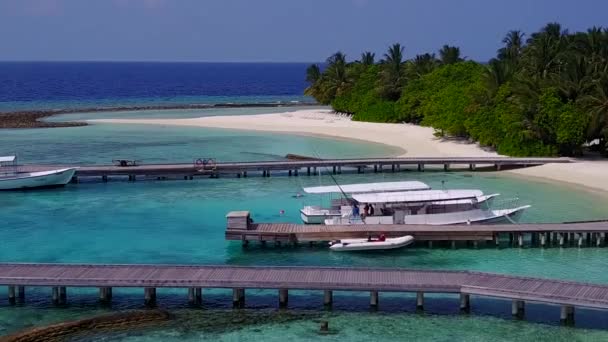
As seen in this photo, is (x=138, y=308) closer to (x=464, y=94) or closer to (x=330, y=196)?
(x=330, y=196)

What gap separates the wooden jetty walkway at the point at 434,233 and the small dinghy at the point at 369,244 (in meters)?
0.82

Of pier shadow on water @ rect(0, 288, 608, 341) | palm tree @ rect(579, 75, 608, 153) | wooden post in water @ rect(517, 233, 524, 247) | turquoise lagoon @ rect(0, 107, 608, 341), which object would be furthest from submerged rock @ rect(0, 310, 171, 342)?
palm tree @ rect(579, 75, 608, 153)

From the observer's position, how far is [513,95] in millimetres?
61875

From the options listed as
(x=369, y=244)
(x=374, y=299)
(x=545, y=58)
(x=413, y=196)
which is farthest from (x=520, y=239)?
(x=545, y=58)

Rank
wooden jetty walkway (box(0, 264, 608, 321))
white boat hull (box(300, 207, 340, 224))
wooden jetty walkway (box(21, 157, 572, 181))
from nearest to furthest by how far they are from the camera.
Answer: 1. wooden jetty walkway (box(0, 264, 608, 321))
2. white boat hull (box(300, 207, 340, 224))
3. wooden jetty walkway (box(21, 157, 572, 181))

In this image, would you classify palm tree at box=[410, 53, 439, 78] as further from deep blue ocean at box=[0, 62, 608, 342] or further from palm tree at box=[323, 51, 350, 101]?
deep blue ocean at box=[0, 62, 608, 342]

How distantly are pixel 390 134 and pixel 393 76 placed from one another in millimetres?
16331

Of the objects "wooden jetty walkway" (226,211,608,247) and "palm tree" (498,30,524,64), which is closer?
"wooden jetty walkway" (226,211,608,247)

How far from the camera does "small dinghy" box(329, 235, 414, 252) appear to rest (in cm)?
3416

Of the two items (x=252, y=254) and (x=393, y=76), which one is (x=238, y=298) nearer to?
(x=252, y=254)

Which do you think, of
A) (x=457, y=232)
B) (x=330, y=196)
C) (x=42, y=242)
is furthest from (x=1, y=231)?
(x=457, y=232)

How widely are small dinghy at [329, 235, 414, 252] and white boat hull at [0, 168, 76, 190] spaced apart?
23.4 meters

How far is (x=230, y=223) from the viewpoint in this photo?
117ft

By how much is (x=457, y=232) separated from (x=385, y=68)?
199 feet
